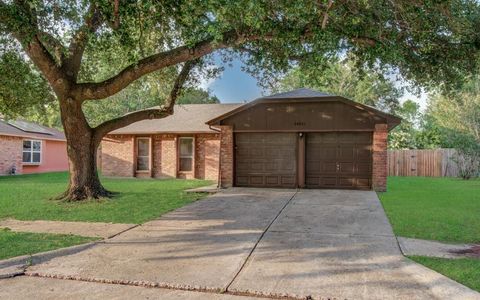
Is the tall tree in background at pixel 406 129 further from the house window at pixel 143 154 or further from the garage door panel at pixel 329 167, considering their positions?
the house window at pixel 143 154

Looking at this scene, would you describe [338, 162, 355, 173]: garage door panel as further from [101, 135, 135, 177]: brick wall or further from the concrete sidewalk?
[101, 135, 135, 177]: brick wall

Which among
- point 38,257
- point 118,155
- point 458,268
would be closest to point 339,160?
point 458,268

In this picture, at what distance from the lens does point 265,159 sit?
14.8m

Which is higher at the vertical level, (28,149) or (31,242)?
(28,149)

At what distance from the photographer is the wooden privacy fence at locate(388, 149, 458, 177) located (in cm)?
2177

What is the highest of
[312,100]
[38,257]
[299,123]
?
[312,100]

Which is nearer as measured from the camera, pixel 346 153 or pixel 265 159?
pixel 346 153

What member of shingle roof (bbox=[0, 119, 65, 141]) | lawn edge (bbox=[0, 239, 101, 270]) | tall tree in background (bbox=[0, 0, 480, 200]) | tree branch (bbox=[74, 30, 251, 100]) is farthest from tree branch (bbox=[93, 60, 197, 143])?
shingle roof (bbox=[0, 119, 65, 141])

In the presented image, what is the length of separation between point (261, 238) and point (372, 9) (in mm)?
5063

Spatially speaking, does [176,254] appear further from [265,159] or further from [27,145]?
[27,145]

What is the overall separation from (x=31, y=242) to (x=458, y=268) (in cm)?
609

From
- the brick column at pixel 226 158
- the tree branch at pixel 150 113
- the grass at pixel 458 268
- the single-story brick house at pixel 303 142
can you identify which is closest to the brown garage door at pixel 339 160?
the single-story brick house at pixel 303 142

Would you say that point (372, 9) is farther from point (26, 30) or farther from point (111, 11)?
point (26, 30)

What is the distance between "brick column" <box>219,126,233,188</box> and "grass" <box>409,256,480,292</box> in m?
9.89
